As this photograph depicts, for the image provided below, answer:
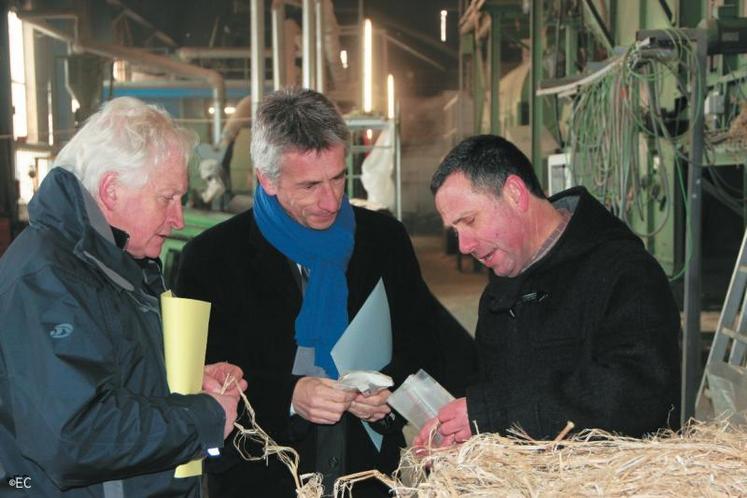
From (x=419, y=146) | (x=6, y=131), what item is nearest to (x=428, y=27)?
(x=419, y=146)

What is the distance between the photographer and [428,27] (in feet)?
58.2

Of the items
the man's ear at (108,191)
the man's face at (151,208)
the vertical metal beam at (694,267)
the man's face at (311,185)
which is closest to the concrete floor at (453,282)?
the vertical metal beam at (694,267)

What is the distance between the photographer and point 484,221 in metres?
1.71

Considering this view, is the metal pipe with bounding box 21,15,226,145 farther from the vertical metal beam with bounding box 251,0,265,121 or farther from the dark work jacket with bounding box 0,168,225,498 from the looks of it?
the dark work jacket with bounding box 0,168,225,498

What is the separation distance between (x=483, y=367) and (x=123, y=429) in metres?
0.89

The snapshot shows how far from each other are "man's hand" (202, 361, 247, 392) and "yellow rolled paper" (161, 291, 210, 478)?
107mm

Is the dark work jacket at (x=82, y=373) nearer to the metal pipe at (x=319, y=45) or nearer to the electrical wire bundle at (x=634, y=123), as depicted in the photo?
the electrical wire bundle at (x=634, y=123)

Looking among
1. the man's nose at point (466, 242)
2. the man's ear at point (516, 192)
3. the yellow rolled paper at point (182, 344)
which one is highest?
the man's ear at point (516, 192)

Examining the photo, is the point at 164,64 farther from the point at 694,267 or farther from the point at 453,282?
the point at 694,267

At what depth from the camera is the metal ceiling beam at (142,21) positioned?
13.1 meters

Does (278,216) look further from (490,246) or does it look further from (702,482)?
(702,482)

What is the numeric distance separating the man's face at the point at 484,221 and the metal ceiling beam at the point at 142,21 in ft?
37.0

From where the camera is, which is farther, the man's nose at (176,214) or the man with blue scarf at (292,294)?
the man with blue scarf at (292,294)

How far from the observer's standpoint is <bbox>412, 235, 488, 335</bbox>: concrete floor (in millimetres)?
9312
